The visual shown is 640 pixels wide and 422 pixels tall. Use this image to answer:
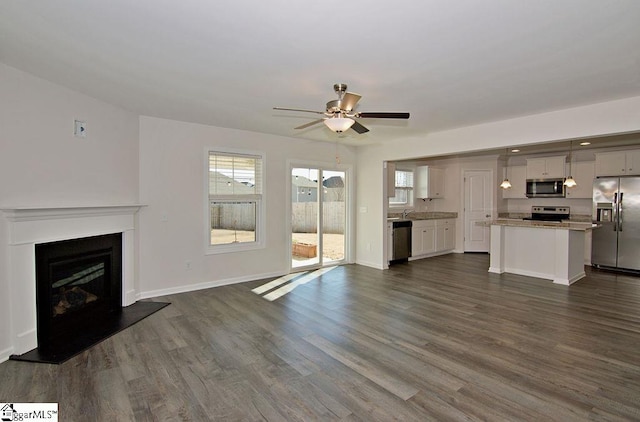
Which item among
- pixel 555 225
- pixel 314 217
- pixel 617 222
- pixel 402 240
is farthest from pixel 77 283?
pixel 617 222

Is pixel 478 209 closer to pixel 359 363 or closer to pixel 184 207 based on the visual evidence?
pixel 359 363

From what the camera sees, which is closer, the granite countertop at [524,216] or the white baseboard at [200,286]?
the white baseboard at [200,286]

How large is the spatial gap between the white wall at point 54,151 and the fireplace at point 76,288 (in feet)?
0.93

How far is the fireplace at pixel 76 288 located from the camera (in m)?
3.13

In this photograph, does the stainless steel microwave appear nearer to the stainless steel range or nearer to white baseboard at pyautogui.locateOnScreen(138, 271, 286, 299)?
the stainless steel range

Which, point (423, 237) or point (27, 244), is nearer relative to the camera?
point (27, 244)

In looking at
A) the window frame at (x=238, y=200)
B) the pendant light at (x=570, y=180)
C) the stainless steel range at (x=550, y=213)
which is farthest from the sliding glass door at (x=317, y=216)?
the stainless steel range at (x=550, y=213)

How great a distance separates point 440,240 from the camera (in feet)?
26.4

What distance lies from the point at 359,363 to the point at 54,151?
360 cm

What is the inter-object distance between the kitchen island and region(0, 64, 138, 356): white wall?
20.2 feet

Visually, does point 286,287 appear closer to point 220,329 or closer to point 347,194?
point 220,329

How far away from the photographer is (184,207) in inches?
190

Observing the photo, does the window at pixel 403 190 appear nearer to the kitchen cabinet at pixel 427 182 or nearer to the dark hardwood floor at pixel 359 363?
the kitchen cabinet at pixel 427 182

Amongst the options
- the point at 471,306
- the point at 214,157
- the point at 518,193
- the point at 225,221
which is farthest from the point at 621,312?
the point at 214,157
